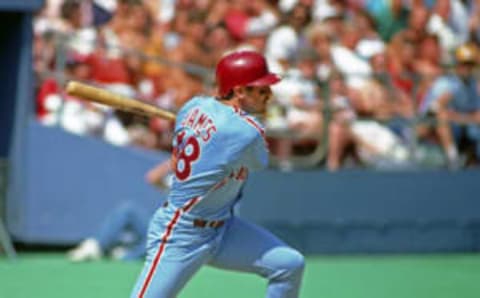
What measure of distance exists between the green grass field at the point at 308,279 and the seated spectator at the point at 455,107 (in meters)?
1.19

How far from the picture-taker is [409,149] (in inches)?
488

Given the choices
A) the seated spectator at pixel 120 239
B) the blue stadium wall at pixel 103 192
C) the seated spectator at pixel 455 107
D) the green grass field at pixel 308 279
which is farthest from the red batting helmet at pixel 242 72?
the seated spectator at pixel 455 107

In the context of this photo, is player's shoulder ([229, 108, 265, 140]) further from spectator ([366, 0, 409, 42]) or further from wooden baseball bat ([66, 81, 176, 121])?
spectator ([366, 0, 409, 42])

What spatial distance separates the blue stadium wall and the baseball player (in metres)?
5.75

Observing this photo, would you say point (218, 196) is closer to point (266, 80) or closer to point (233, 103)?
point (233, 103)

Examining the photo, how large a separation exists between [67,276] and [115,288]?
2.94ft

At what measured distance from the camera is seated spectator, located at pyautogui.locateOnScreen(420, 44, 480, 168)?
12.4m

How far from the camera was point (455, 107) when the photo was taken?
1245 cm

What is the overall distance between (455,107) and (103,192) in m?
3.42

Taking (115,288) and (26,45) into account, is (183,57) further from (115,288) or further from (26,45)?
(115,288)

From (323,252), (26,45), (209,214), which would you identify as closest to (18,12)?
(26,45)

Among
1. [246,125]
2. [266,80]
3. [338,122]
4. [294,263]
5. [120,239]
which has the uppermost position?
[266,80]

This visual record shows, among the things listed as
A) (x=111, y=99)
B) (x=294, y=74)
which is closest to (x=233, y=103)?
(x=111, y=99)

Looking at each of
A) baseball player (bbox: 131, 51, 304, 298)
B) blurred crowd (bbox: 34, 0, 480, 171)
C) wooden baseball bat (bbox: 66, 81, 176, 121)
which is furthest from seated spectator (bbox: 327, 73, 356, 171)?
baseball player (bbox: 131, 51, 304, 298)
